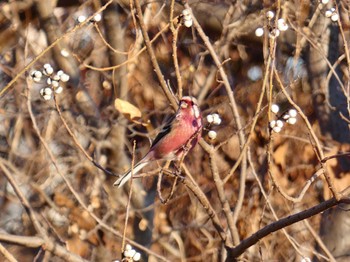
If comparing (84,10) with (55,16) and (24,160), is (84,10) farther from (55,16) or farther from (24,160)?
(24,160)

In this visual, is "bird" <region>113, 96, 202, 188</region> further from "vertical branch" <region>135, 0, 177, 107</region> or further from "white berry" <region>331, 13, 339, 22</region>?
"white berry" <region>331, 13, 339, 22</region>

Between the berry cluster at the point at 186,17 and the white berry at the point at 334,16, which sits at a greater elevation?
the berry cluster at the point at 186,17

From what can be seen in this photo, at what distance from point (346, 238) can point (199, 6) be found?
2.35 m

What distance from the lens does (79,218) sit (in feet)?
27.2

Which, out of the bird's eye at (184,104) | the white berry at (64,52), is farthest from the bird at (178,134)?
the white berry at (64,52)

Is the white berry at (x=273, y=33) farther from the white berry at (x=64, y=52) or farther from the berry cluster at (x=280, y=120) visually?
the white berry at (x=64, y=52)

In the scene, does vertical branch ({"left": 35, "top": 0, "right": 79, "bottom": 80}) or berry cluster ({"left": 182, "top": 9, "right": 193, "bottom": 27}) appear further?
vertical branch ({"left": 35, "top": 0, "right": 79, "bottom": 80})

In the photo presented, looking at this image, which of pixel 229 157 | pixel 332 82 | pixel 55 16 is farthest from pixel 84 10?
pixel 332 82

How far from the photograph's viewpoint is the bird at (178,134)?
4559mm

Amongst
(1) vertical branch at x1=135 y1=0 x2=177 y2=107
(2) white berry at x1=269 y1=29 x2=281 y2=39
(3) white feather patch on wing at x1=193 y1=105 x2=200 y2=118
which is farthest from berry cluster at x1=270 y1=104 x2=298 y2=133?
(3) white feather patch on wing at x1=193 y1=105 x2=200 y2=118

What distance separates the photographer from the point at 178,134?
15.4 ft

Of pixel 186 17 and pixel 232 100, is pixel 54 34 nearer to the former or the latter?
pixel 232 100

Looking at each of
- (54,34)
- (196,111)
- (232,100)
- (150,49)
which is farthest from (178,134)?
(54,34)

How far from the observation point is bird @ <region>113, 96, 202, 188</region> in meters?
4.56
